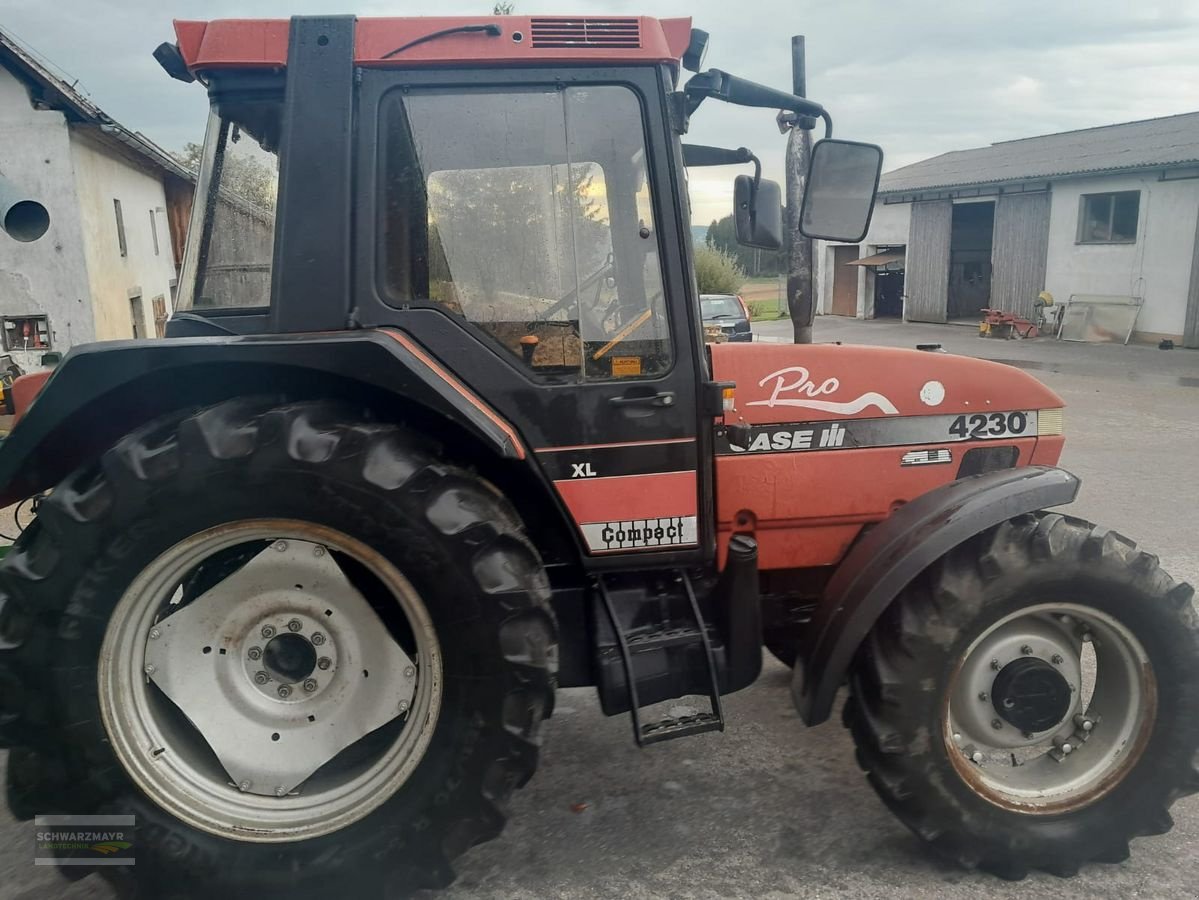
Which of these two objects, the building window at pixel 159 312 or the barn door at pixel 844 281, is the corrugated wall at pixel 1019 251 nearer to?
the barn door at pixel 844 281

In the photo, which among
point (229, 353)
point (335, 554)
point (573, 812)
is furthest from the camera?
point (573, 812)

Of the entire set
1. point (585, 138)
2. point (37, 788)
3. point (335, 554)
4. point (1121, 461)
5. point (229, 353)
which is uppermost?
point (585, 138)

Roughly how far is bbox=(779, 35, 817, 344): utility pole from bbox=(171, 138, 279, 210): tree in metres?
1.66

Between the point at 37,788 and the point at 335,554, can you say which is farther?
the point at 335,554

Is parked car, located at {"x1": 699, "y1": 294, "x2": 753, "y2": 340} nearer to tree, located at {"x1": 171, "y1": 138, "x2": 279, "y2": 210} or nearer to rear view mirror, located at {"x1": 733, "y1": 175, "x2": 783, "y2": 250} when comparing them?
rear view mirror, located at {"x1": 733, "y1": 175, "x2": 783, "y2": 250}

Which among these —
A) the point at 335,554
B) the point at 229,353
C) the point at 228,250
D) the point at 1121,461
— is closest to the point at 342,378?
the point at 229,353

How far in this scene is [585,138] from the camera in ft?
9.00

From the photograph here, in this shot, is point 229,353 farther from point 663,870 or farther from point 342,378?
point 663,870

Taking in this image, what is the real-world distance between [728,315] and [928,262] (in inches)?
504

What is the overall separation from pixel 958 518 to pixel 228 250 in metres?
2.44

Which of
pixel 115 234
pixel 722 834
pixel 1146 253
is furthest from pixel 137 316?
pixel 1146 253

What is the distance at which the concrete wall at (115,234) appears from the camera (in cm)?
1373

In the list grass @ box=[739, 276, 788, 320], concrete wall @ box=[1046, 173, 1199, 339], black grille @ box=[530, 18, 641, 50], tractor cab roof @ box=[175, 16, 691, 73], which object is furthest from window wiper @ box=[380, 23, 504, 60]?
concrete wall @ box=[1046, 173, 1199, 339]

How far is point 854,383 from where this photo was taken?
10.6 ft
